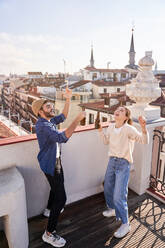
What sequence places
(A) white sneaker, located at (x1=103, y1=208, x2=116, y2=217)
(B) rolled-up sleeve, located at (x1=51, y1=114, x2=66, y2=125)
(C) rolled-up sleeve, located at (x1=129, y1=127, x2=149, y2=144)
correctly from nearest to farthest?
(C) rolled-up sleeve, located at (x1=129, y1=127, x2=149, y2=144) → (B) rolled-up sleeve, located at (x1=51, y1=114, x2=66, y2=125) → (A) white sneaker, located at (x1=103, y1=208, x2=116, y2=217)

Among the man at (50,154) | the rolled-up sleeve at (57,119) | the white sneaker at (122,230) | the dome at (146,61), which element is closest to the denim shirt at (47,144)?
the man at (50,154)

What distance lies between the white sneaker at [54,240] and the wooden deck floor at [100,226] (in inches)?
2.0

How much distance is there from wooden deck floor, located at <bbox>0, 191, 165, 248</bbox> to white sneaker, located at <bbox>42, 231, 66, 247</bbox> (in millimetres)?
52

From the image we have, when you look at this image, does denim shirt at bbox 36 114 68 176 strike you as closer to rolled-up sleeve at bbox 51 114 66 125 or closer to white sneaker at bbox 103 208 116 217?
rolled-up sleeve at bbox 51 114 66 125

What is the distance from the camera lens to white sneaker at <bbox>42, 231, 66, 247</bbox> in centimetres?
217

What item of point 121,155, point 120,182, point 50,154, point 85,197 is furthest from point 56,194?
point 85,197

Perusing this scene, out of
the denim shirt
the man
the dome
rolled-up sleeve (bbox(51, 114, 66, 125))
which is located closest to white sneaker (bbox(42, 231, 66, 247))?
the man

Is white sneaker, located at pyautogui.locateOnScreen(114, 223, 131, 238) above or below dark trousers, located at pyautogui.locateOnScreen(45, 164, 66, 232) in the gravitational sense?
below

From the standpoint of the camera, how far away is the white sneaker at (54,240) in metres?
2.17

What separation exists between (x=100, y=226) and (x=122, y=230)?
281 mm

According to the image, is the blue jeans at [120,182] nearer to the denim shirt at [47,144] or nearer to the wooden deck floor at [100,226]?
the wooden deck floor at [100,226]

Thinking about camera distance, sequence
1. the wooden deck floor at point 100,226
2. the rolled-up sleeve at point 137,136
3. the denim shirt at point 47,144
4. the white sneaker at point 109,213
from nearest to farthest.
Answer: the denim shirt at point 47,144 → the rolled-up sleeve at point 137,136 → the wooden deck floor at point 100,226 → the white sneaker at point 109,213

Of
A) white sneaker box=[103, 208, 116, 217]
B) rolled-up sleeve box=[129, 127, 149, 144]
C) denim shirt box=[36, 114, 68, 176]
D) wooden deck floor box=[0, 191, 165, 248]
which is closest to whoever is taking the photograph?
denim shirt box=[36, 114, 68, 176]

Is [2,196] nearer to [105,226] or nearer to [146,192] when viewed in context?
[105,226]
